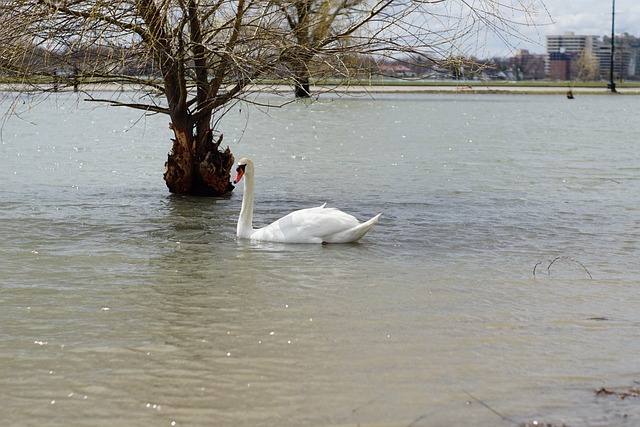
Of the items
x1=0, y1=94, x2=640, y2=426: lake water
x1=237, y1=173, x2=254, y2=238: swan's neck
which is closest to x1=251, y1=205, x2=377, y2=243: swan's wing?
x1=0, y1=94, x2=640, y2=426: lake water

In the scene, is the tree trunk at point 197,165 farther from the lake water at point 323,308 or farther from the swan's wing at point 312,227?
the swan's wing at point 312,227

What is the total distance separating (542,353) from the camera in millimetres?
6664

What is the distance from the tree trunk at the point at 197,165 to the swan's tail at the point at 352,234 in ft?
15.1

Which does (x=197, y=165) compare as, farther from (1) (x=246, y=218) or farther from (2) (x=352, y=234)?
(2) (x=352, y=234)

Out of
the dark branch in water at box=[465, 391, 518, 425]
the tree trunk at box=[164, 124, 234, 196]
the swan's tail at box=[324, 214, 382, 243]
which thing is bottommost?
the dark branch in water at box=[465, 391, 518, 425]

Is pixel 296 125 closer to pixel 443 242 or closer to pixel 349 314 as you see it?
pixel 443 242

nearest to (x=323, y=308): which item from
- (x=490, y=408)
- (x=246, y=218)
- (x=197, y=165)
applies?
(x=490, y=408)

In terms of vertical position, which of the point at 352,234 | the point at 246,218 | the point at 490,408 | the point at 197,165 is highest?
the point at 197,165

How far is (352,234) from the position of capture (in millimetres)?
10844

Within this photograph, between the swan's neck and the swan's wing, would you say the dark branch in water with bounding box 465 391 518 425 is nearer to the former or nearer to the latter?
the swan's wing

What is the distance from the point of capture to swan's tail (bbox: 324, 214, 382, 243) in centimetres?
1080

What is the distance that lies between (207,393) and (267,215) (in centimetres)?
785

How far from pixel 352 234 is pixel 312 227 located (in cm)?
44

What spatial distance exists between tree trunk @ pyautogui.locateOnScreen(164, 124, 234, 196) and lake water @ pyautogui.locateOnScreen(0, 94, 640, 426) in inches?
17.1
